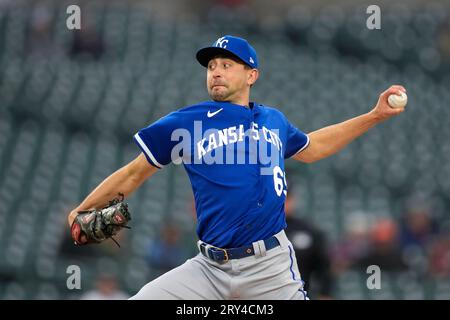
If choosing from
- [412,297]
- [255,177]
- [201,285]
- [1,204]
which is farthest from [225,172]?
[1,204]

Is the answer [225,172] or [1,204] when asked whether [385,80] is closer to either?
[1,204]

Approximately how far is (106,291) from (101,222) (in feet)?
10.8

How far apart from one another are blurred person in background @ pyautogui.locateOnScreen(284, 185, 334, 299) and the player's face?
1.27 meters

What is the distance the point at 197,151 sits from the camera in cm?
356

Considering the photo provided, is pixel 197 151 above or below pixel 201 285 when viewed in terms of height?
above

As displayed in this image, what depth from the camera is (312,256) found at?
15.9 ft

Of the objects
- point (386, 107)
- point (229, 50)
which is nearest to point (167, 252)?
point (386, 107)

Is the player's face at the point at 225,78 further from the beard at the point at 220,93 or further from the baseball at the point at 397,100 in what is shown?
the baseball at the point at 397,100

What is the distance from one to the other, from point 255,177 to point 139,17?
31.4 ft

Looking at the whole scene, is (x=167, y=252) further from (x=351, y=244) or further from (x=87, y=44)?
(x=87, y=44)

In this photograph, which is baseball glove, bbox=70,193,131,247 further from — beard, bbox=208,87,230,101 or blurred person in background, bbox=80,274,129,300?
blurred person in background, bbox=80,274,129,300

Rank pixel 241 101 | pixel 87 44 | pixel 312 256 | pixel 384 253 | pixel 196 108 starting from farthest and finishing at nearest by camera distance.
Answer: pixel 87 44
pixel 384 253
pixel 312 256
pixel 241 101
pixel 196 108

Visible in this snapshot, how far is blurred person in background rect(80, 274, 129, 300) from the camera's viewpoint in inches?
264
